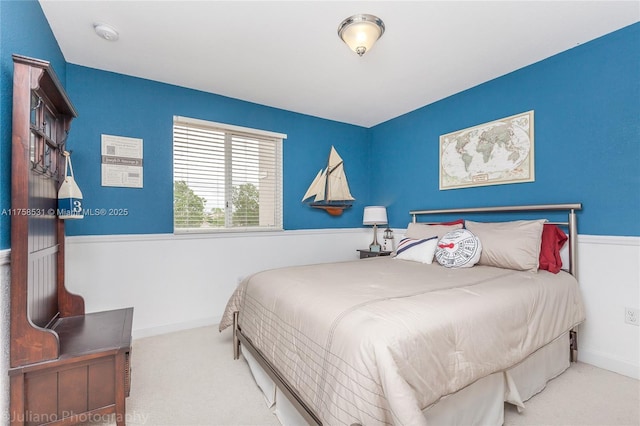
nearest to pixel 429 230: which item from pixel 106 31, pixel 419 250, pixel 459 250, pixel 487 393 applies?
pixel 419 250

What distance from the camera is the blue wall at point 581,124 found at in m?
2.09

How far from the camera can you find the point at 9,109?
4.76 ft

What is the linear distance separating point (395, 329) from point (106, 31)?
2688 millimetres

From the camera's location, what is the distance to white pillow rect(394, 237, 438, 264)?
262 cm

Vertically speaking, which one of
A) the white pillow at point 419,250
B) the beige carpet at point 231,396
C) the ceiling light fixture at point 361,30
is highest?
the ceiling light fixture at point 361,30

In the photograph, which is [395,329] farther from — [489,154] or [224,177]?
[224,177]

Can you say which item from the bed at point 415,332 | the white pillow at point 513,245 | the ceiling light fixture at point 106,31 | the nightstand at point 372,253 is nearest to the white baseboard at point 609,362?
the bed at point 415,332

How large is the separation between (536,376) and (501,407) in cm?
51

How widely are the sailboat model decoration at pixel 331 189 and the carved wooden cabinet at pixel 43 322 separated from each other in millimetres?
2502

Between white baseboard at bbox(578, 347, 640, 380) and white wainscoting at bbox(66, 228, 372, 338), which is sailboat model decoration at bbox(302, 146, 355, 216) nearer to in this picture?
white wainscoting at bbox(66, 228, 372, 338)

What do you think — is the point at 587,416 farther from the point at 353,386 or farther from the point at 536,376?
the point at 353,386

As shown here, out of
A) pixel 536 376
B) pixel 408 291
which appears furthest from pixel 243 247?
pixel 536 376

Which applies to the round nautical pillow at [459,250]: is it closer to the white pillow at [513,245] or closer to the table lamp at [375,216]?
the white pillow at [513,245]

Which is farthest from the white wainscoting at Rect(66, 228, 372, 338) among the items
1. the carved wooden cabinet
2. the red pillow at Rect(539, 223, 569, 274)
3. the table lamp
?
the red pillow at Rect(539, 223, 569, 274)
